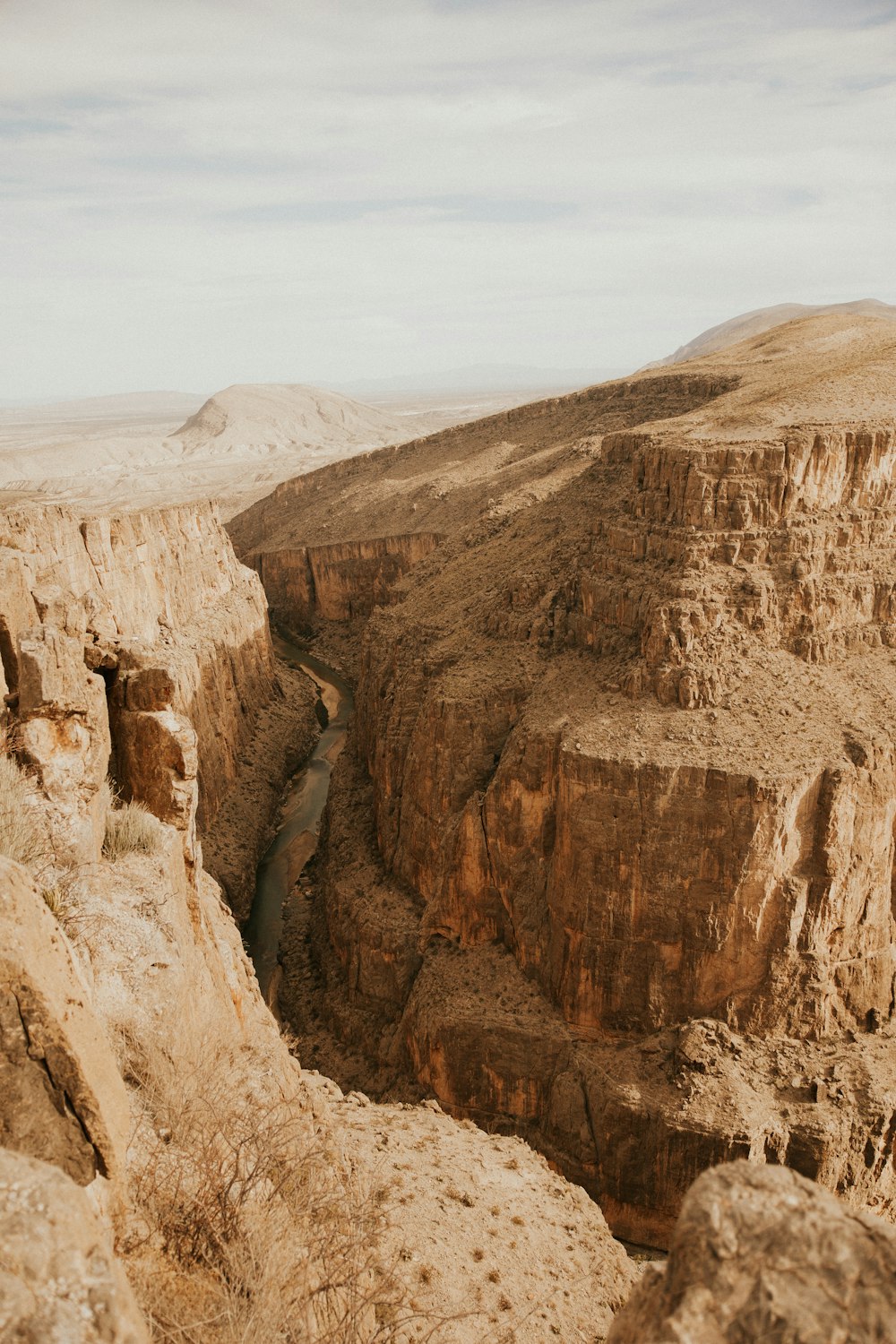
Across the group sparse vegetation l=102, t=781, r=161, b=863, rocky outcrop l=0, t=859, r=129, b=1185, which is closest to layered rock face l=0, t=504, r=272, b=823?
sparse vegetation l=102, t=781, r=161, b=863

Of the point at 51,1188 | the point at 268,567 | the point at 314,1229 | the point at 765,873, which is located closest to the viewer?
the point at 51,1188

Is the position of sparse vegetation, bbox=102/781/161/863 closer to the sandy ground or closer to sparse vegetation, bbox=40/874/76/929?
sparse vegetation, bbox=40/874/76/929

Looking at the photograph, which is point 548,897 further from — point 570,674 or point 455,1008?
point 570,674

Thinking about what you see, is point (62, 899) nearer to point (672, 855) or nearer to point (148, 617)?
point (672, 855)

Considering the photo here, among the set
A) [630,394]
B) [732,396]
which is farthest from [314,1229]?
[630,394]

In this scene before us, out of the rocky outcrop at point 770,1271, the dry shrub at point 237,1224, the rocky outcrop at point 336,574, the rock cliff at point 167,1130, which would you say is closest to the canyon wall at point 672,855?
the rock cliff at point 167,1130

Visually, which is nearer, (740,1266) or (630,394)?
(740,1266)
